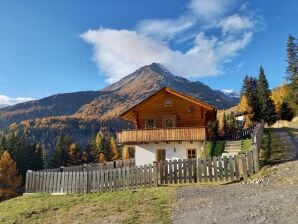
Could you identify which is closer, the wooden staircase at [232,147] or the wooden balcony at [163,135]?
the wooden staircase at [232,147]

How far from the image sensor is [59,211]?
1677cm

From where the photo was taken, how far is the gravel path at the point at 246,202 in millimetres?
11656

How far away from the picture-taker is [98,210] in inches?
→ 622

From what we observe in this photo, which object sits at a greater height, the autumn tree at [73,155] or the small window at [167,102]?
the small window at [167,102]

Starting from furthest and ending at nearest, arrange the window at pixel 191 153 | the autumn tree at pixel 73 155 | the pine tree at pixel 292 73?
the autumn tree at pixel 73 155
the pine tree at pixel 292 73
the window at pixel 191 153

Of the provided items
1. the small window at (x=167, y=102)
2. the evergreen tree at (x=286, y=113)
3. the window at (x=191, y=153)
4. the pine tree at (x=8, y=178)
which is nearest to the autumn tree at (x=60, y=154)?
the pine tree at (x=8, y=178)

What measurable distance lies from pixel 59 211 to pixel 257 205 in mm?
9131

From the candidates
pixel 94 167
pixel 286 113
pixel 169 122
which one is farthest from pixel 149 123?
pixel 286 113

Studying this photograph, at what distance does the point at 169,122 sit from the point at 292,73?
143 feet

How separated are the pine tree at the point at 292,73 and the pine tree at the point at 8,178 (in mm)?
59769

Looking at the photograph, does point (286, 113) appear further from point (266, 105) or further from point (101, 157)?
point (101, 157)

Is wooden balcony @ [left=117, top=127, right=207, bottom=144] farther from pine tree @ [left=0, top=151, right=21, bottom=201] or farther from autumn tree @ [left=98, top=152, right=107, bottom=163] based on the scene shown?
autumn tree @ [left=98, top=152, right=107, bottom=163]

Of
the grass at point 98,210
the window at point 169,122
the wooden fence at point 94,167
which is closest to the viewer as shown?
the grass at point 98,210

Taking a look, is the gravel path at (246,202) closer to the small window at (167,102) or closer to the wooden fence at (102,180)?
the wooden fence at (102,180)
